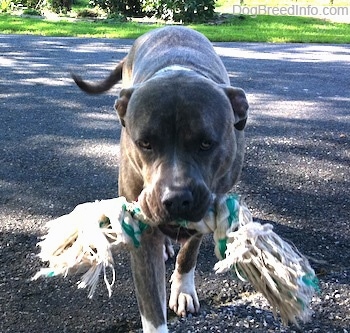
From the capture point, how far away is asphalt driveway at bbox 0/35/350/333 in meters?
3.07

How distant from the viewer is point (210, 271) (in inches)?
139

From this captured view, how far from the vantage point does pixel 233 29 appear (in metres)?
14.9

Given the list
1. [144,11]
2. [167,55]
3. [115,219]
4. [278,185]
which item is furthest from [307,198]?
[144,11]

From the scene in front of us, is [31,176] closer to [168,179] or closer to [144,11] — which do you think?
[168,179]

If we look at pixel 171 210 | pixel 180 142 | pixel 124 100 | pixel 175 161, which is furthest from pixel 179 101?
pixel 171 210

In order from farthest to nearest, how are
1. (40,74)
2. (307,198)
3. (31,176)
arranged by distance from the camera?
(40,74) → (31,176) → (307,198)

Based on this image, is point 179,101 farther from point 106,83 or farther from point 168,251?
point 106,83

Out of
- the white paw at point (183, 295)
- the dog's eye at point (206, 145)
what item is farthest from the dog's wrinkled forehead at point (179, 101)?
the white paw at point (183, 295)

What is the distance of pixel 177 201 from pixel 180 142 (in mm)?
364

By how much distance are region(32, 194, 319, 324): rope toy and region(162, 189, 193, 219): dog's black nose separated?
0.14 m

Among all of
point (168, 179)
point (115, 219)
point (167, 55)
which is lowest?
point (115, 219)

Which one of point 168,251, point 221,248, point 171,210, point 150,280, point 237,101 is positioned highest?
point 237,101

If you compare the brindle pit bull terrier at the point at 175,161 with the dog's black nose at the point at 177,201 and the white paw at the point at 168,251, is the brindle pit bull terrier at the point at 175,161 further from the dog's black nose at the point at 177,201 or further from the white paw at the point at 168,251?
the white paw at the point at 168,251

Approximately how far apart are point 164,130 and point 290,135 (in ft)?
11.9
